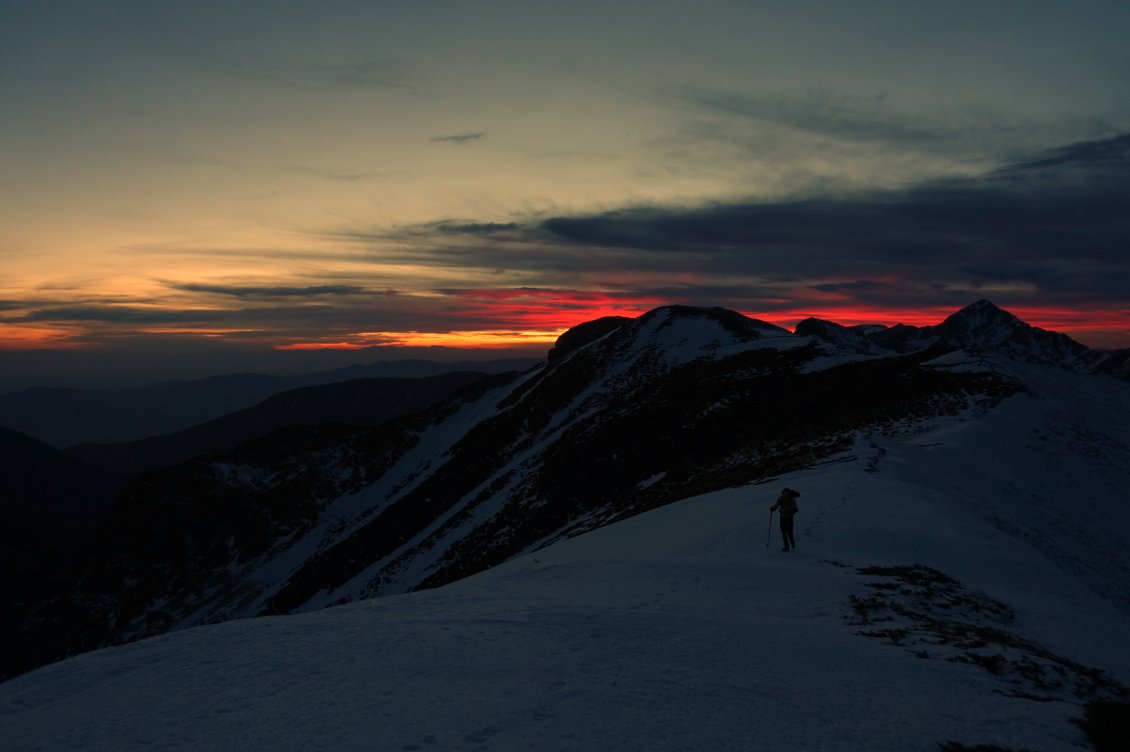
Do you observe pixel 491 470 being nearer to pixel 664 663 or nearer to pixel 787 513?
pixel 787 513

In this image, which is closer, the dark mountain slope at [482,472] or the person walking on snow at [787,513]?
the person walking on snow at [787,513]

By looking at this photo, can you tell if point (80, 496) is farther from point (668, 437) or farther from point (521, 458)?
point (668, 437)

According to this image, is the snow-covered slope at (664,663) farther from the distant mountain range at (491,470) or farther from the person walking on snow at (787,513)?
the distant mountain range at (491,470)

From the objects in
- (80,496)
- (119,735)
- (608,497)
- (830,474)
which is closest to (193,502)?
(608,497)

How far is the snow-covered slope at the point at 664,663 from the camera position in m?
7.06

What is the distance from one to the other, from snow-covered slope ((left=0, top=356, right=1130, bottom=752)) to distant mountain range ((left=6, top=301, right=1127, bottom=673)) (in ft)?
51.4

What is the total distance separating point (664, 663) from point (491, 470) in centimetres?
6039

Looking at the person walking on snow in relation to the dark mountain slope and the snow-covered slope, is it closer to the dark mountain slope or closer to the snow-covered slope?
the snow-covered slope

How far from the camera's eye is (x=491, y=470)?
68250mm

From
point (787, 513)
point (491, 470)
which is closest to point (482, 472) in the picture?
point (491, 470)

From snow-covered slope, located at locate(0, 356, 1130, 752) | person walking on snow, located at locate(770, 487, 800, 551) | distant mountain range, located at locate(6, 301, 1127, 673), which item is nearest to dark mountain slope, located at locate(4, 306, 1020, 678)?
distant mountain range, located at locate(6, 301, 1127, 673)

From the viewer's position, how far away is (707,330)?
279 feet

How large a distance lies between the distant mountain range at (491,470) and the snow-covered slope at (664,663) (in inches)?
616

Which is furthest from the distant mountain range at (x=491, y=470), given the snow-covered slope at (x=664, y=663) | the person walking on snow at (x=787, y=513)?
the snow-covered slope at (x=664, y=663)
